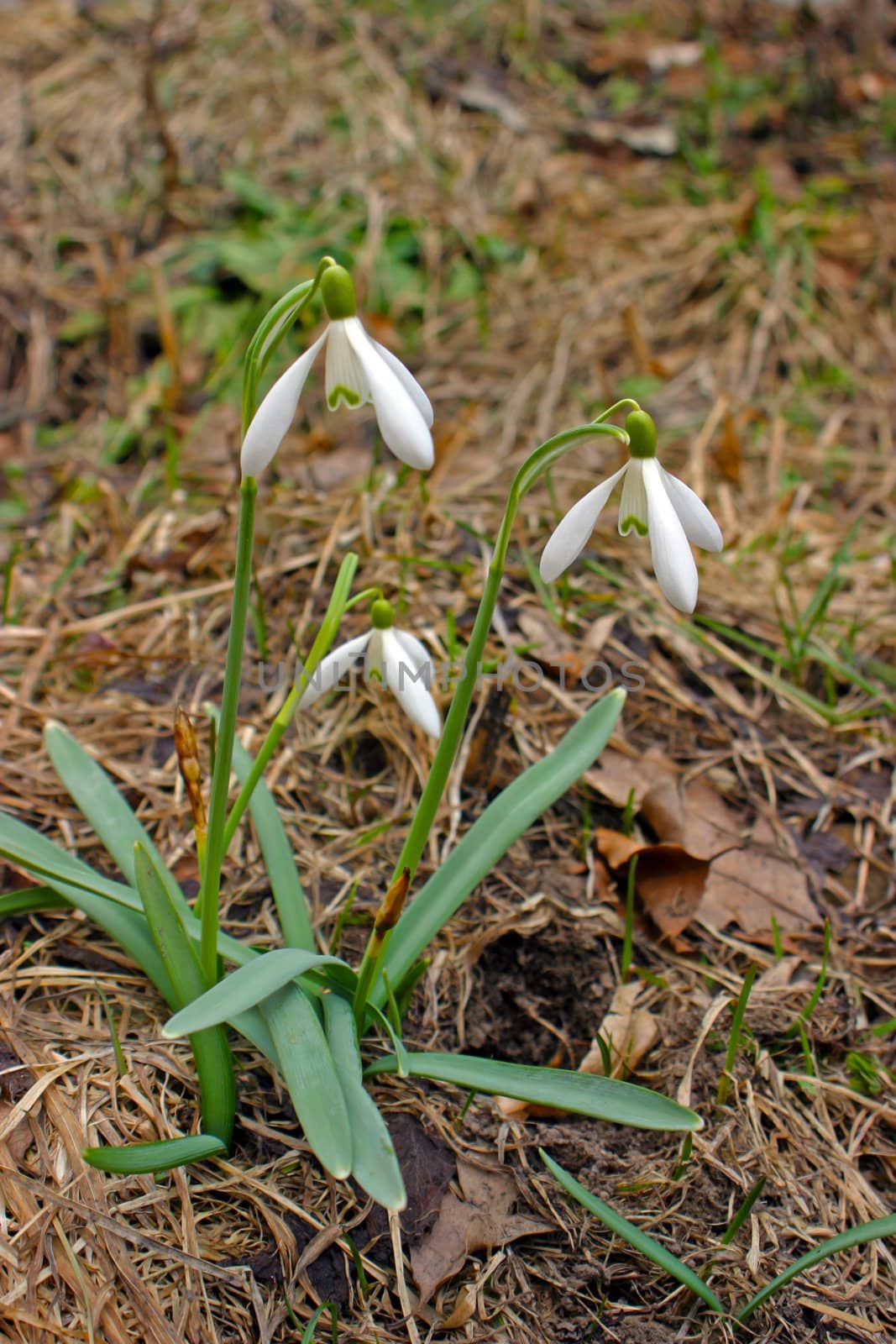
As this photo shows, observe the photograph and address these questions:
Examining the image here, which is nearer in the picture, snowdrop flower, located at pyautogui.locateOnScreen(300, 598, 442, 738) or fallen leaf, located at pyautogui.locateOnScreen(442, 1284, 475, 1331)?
fallen leaf, located at pyautogui.locateOnScreen(442, 1284, 475, 1331)

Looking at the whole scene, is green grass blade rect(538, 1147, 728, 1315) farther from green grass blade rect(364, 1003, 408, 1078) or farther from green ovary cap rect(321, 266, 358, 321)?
green ovary cap rect(321, 266, 358, 321)

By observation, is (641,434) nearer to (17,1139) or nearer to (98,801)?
(98,801)

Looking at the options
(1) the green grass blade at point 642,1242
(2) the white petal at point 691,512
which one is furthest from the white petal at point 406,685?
(1) the green grass blade at point 642,1242

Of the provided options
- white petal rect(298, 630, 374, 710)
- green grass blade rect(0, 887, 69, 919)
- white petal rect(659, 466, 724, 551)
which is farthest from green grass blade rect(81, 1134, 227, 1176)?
white petal rect(659, 466, 724, 551)

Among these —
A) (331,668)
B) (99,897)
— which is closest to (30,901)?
(99,897)

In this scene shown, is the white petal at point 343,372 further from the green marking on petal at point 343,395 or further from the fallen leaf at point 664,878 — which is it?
the fallen leaf at point 664,878
